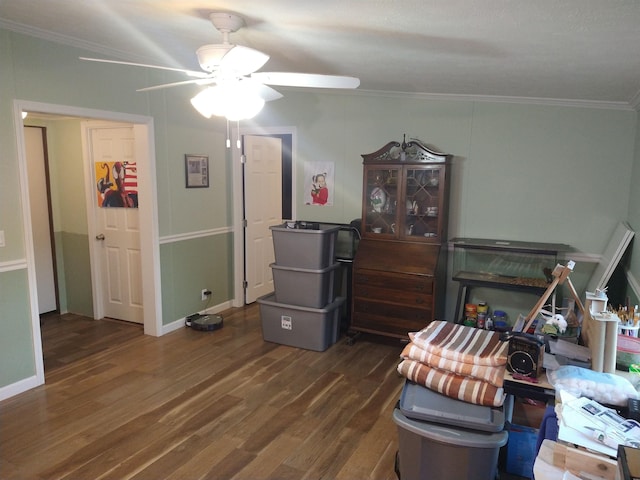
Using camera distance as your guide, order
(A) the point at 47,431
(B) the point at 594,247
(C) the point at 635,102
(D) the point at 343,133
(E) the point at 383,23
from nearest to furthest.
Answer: (E) the point at 383,23 < (A) the point at 47,431 < (C) the point at 635,102 < (B) the point at 594,247 < (D) the point at 343,133

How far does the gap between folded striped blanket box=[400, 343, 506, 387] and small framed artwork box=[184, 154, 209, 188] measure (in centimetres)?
309

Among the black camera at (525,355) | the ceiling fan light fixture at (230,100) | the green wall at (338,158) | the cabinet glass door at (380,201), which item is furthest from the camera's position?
the cabinet glass door at (380,201)

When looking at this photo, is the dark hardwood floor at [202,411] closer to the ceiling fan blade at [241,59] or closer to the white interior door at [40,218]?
the white interior door at [40,218]

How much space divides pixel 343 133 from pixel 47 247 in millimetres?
3371

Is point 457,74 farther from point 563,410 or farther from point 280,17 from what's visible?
point 563,410

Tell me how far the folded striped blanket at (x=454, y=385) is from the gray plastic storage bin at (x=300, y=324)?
5.96 ft

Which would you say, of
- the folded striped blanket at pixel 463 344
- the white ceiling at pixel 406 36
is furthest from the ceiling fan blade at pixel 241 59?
the folded striped blanket at pixel 463 344

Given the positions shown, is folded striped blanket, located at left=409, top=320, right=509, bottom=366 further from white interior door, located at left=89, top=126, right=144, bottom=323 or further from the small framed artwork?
white interior door, located at left=89, top=126, right=144, bottom=323

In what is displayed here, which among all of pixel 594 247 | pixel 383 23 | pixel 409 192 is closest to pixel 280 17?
pixel 383 23

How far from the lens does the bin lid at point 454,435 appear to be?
1883 millimetres

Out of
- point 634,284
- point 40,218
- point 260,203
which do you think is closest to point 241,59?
point 634,284

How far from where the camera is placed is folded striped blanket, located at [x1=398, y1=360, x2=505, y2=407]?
6.46 ft

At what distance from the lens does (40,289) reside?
15.5ft

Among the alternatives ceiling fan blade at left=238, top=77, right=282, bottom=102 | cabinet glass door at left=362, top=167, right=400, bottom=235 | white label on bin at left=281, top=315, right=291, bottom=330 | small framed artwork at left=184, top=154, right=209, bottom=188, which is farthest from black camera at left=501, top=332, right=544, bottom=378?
small framed artwork at left=184, top=154, right=209, bottom=188
